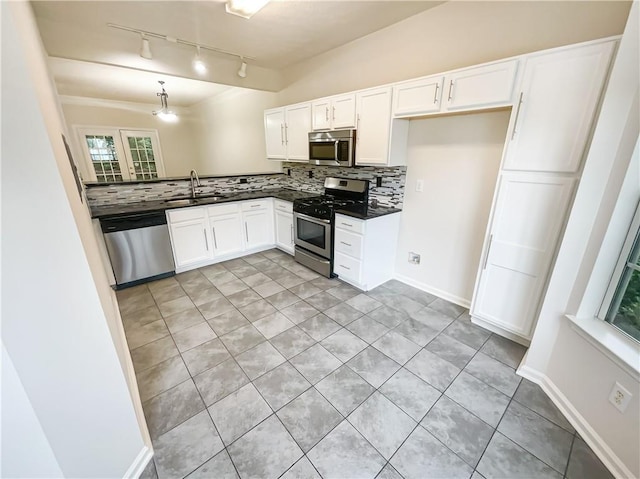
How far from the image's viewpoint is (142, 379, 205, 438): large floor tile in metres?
1.58

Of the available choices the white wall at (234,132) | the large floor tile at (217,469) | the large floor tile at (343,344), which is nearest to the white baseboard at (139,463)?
the large floor tile at (217,469)

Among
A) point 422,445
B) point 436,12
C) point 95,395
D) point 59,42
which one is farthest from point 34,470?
point 436,12

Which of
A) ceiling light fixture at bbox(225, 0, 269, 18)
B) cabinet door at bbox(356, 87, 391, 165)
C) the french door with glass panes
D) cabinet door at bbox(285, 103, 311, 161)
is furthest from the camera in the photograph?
the french door with glass panes

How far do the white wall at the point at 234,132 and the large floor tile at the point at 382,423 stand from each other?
13.1ft

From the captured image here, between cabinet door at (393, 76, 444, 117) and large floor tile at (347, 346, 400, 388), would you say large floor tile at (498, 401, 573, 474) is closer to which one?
large floor tile at (347, 346, 400, 388)

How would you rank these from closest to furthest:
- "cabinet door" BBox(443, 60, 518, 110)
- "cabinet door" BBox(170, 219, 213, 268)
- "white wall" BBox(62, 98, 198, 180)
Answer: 1. "cabinet door" BBox(443, 60, 518, 110)
2. "cabinet door" BBox(170, 219, 213, 268)
3. "white wall" BBox(62, 98, 198, 180)

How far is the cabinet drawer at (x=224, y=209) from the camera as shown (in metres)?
3.54

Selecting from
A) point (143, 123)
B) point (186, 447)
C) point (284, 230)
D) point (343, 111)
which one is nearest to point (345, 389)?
point (186, 447)

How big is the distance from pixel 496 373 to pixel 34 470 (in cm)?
256

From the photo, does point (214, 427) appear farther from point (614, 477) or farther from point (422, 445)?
point (614, 477)

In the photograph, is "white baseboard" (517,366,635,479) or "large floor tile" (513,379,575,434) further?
"large floor tile" (513,379,575,434)

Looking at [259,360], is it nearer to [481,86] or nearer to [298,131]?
[481,86]


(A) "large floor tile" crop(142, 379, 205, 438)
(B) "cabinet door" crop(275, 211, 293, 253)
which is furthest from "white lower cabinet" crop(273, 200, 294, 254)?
(A) "large floor tile" crop(142, 379, 205, 438)

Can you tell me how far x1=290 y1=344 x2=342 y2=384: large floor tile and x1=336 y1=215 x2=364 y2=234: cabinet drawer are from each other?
4.13ft
